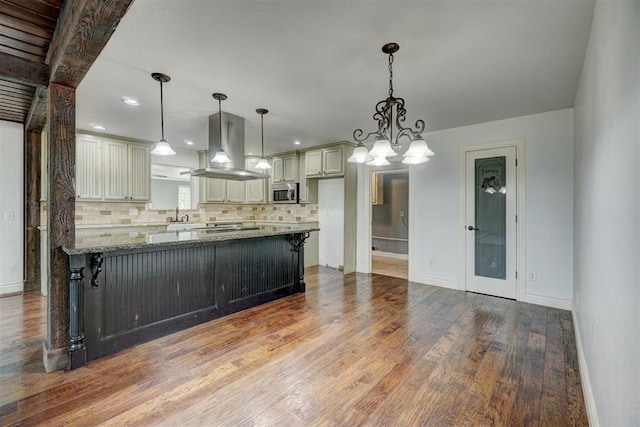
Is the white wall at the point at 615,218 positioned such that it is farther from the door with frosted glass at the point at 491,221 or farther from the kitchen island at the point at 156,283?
the kitchen island at the point at 156,283

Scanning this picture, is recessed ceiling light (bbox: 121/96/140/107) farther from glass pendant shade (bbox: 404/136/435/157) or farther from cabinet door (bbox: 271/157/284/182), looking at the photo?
cabinet door (bbox: 271/157/284/182)

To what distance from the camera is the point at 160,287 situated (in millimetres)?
2713

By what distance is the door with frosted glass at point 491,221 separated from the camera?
12.8 ft

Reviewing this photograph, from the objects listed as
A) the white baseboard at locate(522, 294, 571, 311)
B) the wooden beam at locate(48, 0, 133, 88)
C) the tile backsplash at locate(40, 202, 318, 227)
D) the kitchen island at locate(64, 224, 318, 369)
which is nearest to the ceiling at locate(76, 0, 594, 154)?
the wooden beam at locate(48, 0, 133, 88)

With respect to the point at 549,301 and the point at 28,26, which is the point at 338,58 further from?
the point at 549,301

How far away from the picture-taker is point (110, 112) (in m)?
3.73

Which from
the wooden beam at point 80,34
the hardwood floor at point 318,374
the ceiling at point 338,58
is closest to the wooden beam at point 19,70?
the wooden beam at point 80,34

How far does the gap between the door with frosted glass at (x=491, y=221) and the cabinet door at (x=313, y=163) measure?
255 cm

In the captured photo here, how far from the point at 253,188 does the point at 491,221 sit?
474 centimetres

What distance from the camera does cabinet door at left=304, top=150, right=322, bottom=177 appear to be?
5.60m

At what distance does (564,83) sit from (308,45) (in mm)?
2528

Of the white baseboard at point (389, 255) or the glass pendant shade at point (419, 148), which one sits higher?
the glass pendant shade at point (419, 148)

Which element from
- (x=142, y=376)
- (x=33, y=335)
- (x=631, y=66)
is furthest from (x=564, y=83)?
(x=33, y=335)

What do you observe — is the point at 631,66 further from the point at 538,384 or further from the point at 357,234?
the point at 357,234
